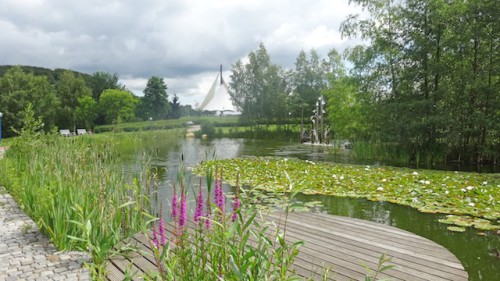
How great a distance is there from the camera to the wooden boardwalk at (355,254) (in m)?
3.02

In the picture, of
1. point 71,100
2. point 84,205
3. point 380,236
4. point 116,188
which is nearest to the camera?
point 84,205

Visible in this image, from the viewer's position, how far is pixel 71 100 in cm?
3697

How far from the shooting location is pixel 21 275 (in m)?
2.98

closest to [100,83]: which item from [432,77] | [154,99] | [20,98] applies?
[154,99]

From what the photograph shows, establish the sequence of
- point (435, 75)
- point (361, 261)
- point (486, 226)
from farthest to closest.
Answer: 1. point (435, 75)
2. point (486, 226)
3. point (361, 261)

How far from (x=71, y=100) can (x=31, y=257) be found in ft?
126

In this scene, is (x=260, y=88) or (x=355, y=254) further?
(x=260, y=88)

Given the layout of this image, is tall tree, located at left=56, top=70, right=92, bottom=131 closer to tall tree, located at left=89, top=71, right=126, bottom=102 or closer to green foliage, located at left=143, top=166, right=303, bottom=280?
tall tree, located at left=89, top=71, right=126, bottom=102

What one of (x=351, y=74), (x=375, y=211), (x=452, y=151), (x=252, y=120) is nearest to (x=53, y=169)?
(x=375, y=211)

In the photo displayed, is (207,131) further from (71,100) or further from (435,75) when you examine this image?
(435,75)

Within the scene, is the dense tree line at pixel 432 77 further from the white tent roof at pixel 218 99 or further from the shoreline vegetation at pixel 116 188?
the white tent roof at pixel 218 99

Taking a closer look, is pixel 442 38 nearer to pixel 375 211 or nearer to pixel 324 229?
pixel 375 211

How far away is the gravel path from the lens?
3.00 m

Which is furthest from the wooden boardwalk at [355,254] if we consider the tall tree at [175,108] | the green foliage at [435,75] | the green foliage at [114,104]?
the tall tree at [175,108]
